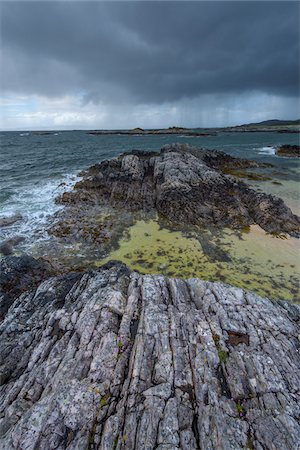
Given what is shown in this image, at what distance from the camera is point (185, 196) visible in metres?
26.2

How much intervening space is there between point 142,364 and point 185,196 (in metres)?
Answer: 20.5

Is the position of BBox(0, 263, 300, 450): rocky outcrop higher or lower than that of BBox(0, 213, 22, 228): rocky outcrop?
lower

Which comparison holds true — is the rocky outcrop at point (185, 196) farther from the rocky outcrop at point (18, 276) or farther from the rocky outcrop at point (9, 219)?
the rocky outcrop at point (18, 276)

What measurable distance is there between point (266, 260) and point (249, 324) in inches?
385

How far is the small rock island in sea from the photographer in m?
6.15

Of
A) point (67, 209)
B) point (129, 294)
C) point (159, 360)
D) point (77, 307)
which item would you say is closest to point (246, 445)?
point (159, 360)

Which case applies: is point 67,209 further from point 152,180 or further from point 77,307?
point 77,307

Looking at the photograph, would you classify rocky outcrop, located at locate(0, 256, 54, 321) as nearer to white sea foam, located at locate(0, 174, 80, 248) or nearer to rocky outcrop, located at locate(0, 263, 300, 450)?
rocky outcrop, located at locate(0, 263, 300, 450)

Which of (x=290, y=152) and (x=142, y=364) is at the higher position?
(x=290, y=152)

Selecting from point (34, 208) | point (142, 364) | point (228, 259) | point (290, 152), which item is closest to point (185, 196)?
point (228, 259)

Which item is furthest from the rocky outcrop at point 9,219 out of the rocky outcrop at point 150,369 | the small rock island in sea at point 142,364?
the rocky outcrop at point 150,369

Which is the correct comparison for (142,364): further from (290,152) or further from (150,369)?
(290,152)

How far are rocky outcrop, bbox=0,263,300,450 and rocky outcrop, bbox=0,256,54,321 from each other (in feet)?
4.90

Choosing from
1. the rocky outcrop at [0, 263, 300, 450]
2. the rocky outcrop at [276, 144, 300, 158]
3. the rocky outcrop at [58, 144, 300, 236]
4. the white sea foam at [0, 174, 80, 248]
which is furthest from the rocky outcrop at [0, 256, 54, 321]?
the rocky outcrop at [276, 144, 300, 158]
